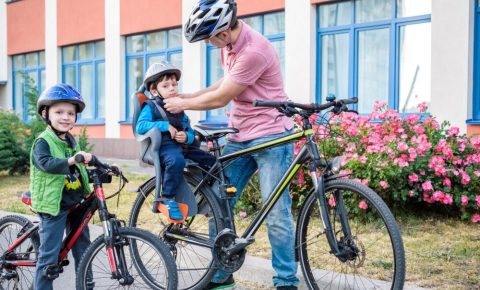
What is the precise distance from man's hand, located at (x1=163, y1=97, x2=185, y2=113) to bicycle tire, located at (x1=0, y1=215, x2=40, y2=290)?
118 centimetres

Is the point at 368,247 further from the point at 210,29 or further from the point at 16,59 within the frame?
the point at 16,59

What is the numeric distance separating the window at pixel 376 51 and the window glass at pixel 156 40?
5016 millimetres

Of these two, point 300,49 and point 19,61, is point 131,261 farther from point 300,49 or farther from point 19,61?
point 19,61

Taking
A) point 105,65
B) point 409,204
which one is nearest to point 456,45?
point 409,204

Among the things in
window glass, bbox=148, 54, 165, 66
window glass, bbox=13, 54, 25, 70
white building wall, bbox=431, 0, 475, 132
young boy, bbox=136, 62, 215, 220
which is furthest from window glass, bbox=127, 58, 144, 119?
young boy, bbox=136, 62, 215, 220

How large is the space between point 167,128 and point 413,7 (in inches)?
321

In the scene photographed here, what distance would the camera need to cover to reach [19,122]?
13844 millimetres

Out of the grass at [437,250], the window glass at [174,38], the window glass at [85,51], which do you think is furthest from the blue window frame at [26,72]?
the grass at [437,250]

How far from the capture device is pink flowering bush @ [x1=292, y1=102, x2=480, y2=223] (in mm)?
7211

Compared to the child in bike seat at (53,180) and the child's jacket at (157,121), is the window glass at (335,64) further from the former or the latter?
the child in bike seat at (53,180)

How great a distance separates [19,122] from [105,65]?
5011mm

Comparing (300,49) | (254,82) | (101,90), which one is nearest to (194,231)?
(254,82)

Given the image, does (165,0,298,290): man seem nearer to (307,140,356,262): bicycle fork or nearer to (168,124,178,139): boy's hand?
(168,124,178,139): boy's hand

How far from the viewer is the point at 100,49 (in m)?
19.0
